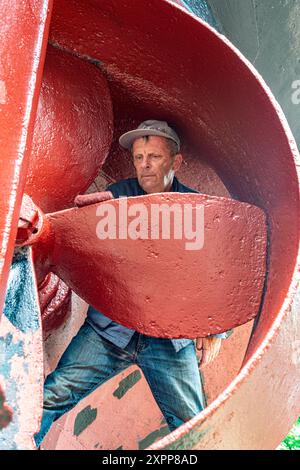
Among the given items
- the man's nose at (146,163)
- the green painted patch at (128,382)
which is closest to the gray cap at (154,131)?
the man's nose at (146,163)

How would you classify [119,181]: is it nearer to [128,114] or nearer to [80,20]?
[128,114]

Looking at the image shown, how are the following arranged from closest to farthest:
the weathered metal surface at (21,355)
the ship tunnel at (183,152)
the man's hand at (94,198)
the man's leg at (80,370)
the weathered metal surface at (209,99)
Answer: the weathered metal surface at (21,355)
the ship tunnel at (183,152)
the weathered metal surface at (209,99)
the man's hand at (94,198)
the man's leg at (80,370)

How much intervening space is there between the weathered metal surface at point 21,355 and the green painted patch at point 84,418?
1401 mm

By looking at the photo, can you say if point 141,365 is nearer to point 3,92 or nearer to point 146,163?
point 146,163

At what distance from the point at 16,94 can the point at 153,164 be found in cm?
98

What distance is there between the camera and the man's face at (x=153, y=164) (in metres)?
2.74

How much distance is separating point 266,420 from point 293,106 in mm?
2197

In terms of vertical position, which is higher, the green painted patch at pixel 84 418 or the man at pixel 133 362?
the man at pixel 133 362

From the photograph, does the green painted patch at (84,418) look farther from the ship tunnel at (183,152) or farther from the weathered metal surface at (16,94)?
the weathered metal surface at (16,94)

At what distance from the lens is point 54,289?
2760mm

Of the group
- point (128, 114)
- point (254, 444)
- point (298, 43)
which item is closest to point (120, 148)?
point (128, 114)

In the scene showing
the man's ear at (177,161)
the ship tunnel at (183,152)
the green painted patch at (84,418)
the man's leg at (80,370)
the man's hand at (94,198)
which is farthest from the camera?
the green painted patch at (84,418)

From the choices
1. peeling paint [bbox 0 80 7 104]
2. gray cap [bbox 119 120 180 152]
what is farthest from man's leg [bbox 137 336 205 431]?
peeling paint [bbox 0 80 7 104]

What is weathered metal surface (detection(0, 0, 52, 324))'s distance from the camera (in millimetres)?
1699
